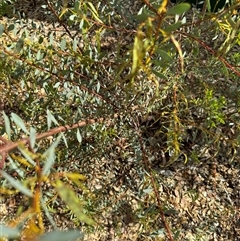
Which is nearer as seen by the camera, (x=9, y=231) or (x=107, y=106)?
(x=9, y=231)

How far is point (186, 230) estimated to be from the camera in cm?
162

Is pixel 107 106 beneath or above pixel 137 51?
beneath

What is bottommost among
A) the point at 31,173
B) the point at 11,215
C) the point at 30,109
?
the point at 11,215

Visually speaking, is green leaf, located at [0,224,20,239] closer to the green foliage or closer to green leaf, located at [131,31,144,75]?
green leaf, located at [131,31,144,75]

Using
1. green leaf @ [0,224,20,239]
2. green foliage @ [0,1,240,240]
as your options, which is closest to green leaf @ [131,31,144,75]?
green leaf @ [0,224,20,239]

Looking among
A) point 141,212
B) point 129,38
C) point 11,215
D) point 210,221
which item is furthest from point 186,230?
point 129,38

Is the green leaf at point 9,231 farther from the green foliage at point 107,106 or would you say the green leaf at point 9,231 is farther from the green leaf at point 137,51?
the green foliage at point 107,106

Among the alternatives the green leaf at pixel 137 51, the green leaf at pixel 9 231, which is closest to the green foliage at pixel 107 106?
the green leaf at pixel 137 51

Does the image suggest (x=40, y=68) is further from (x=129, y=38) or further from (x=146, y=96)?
(x=129, y=38)

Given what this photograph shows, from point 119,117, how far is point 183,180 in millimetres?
396

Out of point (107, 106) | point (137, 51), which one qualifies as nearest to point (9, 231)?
point (137, 51)

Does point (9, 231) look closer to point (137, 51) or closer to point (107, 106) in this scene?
point (137, 51)

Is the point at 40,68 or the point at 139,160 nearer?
the point at 40,68

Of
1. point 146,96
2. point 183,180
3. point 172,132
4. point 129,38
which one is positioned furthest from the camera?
point 129,38
